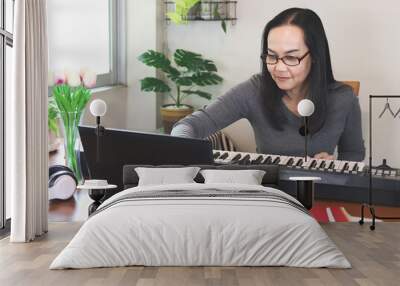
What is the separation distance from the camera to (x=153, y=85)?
8.45 m

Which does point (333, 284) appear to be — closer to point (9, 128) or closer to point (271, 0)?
point (9, 128)

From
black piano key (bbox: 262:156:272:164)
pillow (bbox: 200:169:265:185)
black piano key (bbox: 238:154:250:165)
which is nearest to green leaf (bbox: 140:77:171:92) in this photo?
black piano key (bbox: 238:154:250:165)

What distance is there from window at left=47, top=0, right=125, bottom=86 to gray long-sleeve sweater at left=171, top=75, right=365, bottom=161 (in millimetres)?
1118

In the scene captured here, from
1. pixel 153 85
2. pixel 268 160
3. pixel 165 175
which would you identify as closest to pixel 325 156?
pixel 268 160

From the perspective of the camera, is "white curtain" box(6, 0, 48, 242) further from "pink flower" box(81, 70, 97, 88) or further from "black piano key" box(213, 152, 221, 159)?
"black piano key" box(213, 152, 221, 159)

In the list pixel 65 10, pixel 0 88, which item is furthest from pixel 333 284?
pixel 65 10

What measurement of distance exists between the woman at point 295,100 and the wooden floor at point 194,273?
101 inches

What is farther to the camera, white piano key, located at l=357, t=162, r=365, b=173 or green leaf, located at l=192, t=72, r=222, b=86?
green leaf, located at l=192, t=72, r=222, b=86

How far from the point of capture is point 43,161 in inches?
248

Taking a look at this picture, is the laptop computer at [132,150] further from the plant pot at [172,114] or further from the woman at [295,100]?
the plant pot at [172,114]

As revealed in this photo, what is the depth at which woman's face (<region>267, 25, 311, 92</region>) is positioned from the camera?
8.16 m

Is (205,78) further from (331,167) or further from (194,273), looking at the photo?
(194,273)

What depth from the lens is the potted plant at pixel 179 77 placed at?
329 inches

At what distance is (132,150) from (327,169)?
2.03m
